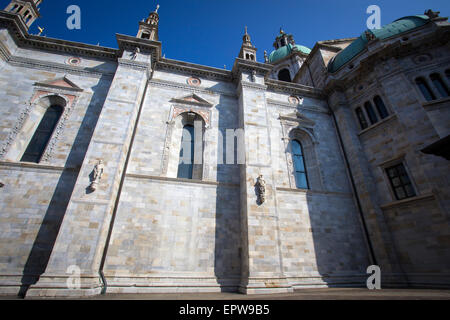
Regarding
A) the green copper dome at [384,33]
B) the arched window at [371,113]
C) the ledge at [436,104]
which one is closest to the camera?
the ledge at [436,104]

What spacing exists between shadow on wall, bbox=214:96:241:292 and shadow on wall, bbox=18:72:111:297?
22.7 ft

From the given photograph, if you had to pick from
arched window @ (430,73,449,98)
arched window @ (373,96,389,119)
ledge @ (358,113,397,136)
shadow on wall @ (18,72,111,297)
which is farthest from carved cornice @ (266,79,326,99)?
shadow on wall @ (18,72,111,297)

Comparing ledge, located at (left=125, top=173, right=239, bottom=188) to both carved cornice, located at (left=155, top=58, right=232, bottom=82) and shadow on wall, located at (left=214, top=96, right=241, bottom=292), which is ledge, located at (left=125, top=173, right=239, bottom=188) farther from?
A: carved cornice, located at (left=155, top=58, right=232, bottom=82)

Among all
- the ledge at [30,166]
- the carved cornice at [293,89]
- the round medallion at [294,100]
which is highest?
the carved cornice at [293,89]

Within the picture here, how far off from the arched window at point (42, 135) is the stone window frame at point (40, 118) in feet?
0.51

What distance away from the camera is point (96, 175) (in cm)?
902

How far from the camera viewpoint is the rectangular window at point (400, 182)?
10.9m

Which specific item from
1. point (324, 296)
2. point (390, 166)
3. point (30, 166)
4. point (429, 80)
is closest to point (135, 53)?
point (30, 166)

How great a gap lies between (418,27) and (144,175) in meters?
19.6

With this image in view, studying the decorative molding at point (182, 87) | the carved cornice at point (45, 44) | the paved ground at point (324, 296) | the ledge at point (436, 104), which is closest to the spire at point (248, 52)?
the decorative molding at point (182, 87)

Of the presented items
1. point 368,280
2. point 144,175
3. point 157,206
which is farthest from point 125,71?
point 368,280

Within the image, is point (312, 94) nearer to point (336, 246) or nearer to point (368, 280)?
point (336, 246)

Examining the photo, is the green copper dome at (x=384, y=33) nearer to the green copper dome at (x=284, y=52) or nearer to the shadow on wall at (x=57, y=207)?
the green copper dome at (x=284, y=52)

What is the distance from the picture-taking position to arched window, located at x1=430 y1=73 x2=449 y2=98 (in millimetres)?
11748
